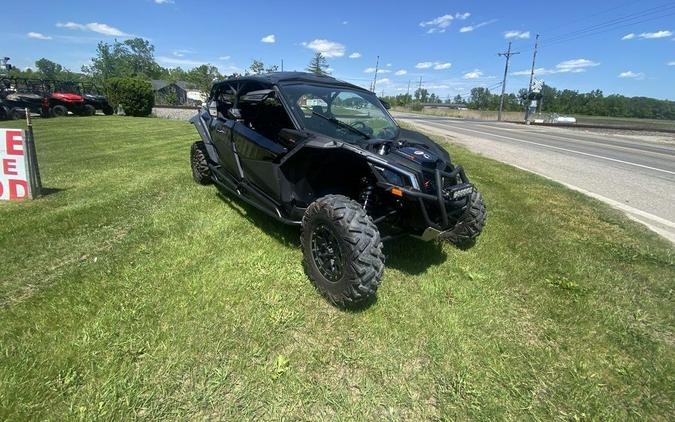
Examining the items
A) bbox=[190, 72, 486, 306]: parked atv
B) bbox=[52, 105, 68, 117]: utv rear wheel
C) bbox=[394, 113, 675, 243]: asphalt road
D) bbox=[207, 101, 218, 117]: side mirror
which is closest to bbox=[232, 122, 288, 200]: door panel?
bbox=[190, 72, 486, 306]: parked atv

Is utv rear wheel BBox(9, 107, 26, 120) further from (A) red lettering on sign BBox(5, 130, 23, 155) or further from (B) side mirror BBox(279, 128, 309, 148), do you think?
(B) side mirror BBox(279, 128, 309, 148)

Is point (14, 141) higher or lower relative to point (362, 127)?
lower

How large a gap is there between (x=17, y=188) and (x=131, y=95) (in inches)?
790

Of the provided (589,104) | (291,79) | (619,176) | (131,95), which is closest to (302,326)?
(291,79)

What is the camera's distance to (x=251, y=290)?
3.23 meters

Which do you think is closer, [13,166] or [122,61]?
[13,166]

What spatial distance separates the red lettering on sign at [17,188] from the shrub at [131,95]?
20011mm

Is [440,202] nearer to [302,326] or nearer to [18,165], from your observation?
[302,326]

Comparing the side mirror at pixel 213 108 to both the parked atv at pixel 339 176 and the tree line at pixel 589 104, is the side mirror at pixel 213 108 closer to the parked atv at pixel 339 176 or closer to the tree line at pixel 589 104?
the parked atv at pixel 339 176

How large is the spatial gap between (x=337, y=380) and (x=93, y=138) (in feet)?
42.9

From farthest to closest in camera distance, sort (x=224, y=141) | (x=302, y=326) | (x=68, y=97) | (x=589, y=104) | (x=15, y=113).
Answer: (x=589, y=104)
(x=68, y=97)
(x=15, y=113)
(x=224, y=141)
(x=302, y=326)

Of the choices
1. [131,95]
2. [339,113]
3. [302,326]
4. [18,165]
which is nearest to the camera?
[302,326]

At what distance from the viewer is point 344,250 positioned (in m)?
2.90

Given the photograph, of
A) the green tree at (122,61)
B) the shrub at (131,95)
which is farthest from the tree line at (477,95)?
the shrub at (131,95)
